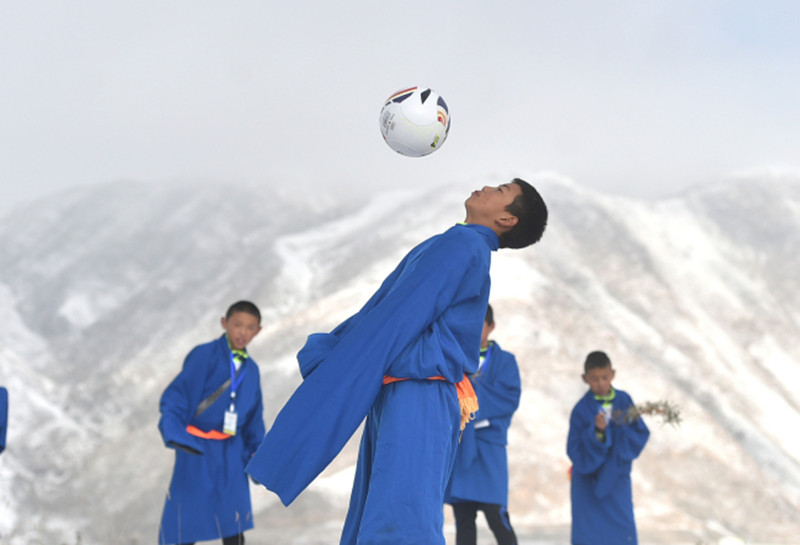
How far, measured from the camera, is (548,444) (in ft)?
41.2

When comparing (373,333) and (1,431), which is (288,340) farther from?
(373,333)

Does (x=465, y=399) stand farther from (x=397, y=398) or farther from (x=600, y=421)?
(x=600, y=421)

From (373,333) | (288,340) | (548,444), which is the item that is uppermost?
(288,340)

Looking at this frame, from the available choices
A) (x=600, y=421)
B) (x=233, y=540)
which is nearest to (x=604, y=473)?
(x=600, y=421)

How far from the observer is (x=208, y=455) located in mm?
5043

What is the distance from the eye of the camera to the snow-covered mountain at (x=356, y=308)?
39.1ft

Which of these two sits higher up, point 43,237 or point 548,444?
point 43,237

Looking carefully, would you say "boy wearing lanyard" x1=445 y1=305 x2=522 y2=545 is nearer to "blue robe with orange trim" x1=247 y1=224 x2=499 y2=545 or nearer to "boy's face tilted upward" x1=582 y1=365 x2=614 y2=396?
"boy's face tilted upward" x1=582 y1=365 x2=614 y2=396

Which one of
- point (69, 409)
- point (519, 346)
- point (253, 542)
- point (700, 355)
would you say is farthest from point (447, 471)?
point (700, 355)

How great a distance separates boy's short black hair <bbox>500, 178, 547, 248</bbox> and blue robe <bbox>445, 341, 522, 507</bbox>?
2546 millimetres

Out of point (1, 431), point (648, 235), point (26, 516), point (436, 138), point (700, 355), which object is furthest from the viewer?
point (648, 235)

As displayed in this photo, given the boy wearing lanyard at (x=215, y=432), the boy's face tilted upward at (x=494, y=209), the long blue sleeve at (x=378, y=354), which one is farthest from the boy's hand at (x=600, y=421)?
the long blue sleeve at (x=378, y=354)

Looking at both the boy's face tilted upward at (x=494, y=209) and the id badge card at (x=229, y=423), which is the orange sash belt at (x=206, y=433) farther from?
the boy's face tilted upward at (x=494, y=209)

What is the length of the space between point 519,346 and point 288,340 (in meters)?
4.02
